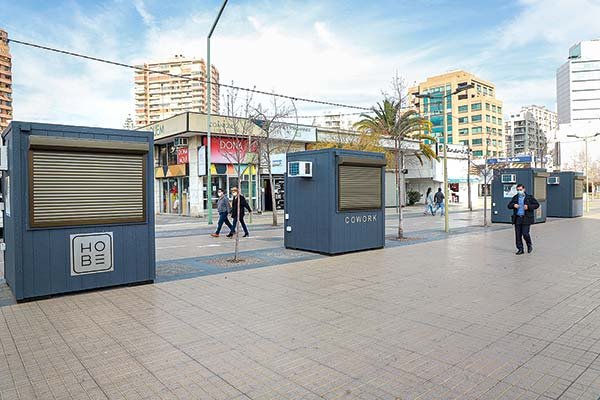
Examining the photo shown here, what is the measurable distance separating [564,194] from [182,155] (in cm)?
2389

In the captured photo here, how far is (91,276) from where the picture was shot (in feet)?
25.1

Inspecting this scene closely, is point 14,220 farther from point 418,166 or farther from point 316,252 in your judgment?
point 418,166

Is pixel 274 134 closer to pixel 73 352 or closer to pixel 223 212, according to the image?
pixel 223 212

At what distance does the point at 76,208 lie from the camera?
7438 millimetres

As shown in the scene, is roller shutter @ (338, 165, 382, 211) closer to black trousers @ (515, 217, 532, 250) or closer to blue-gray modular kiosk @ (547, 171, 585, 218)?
black trousers @ (515, 217, 532, 250)

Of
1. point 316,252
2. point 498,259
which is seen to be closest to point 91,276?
point 316,252

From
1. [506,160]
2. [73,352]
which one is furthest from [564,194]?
[73,352]

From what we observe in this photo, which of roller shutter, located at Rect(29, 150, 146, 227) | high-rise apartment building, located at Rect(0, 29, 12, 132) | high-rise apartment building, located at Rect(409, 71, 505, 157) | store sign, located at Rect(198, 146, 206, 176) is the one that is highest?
high-rise apartment building, located at Rect(409, 71, 505, 157)

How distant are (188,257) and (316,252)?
132 inches

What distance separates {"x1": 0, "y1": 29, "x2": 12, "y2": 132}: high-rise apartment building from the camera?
13.0 meters

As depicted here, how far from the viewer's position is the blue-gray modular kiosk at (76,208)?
22.9 ft

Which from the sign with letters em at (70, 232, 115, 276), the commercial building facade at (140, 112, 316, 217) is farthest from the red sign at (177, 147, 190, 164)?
the sign with letters em at (70, 232, 115, 276)

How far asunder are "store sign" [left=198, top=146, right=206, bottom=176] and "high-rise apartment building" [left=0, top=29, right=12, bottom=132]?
34.9ft

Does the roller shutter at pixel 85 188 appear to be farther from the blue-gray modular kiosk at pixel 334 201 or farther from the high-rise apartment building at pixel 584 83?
the high-rise apartment building at pixel 584 83
